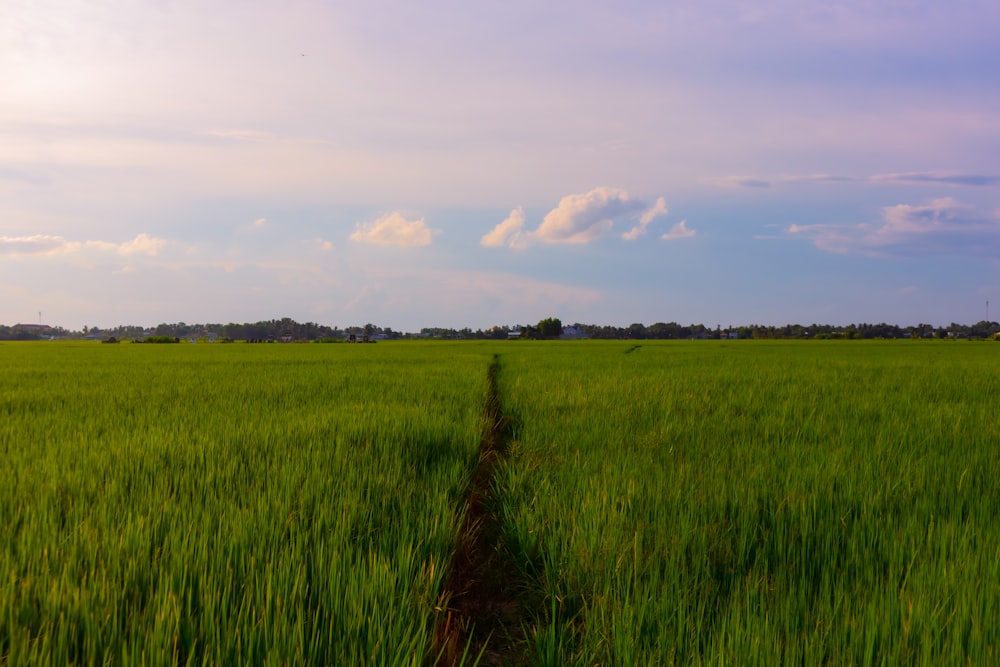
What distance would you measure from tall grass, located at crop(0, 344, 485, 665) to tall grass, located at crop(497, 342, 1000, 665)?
1.76 ft

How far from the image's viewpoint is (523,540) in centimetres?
265

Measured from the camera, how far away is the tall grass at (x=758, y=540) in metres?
1.68

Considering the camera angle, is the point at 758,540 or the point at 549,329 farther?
the point at 549,329

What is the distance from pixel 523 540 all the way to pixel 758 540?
1058mm

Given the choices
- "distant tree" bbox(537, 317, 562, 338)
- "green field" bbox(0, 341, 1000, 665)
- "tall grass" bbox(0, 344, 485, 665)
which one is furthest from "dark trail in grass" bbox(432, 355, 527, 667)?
"distant tree" bbox(537, 317, 562, 338)

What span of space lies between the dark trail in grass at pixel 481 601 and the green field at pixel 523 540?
0.04 meters

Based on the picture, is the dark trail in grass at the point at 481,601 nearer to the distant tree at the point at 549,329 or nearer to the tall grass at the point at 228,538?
the tall grass at the point at 228,538

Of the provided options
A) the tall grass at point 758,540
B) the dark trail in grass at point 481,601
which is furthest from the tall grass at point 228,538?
the tall grass at point 758,540

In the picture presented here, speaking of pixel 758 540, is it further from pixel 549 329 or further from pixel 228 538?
pixel 549 329

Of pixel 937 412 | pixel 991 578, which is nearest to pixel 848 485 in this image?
pixel 991 578

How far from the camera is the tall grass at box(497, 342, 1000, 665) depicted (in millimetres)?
1683

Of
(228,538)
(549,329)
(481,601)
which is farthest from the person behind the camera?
(549,329)

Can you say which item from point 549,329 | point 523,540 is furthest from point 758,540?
point 549,329

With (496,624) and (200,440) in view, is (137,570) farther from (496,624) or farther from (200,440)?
(200,440)
